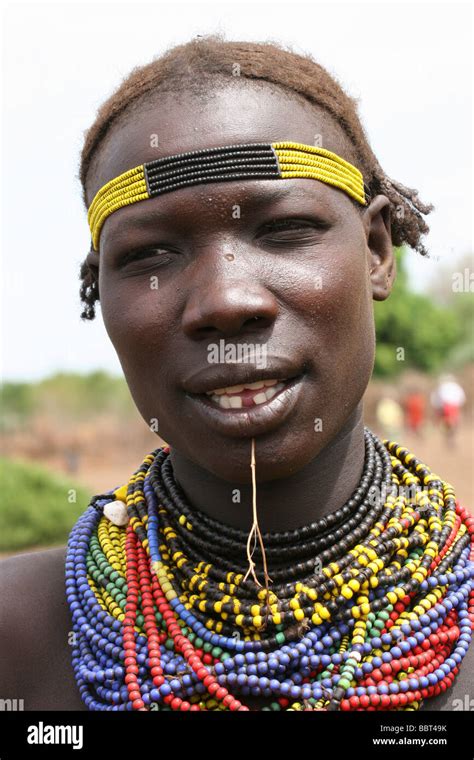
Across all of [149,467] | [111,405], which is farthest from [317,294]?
[111,405]

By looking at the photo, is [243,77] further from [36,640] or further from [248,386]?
[36,640]

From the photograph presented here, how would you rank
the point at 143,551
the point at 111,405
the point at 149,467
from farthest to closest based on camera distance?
the point at 111,405 < the point at 149,467 < the point at 143,551

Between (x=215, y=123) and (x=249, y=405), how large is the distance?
2.49 ft

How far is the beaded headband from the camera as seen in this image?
2205 millimetres

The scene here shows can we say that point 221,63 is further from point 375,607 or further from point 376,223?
point 375,607

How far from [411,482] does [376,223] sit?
0.80 m

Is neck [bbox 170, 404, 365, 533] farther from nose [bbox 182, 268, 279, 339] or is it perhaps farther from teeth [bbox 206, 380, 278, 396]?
nose [bbox 182, 268, 279, 339]

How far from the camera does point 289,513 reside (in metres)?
2.38

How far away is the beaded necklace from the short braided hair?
909mm

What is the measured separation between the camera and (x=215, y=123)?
2273mm

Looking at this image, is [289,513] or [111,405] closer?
[289,513]

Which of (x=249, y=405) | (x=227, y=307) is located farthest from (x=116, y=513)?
(x=227, y=307)

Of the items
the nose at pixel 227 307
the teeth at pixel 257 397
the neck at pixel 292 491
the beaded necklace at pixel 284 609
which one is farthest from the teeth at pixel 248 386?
the beaded necklace at pixel 284 609

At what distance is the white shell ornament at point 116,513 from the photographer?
8.84 feet
